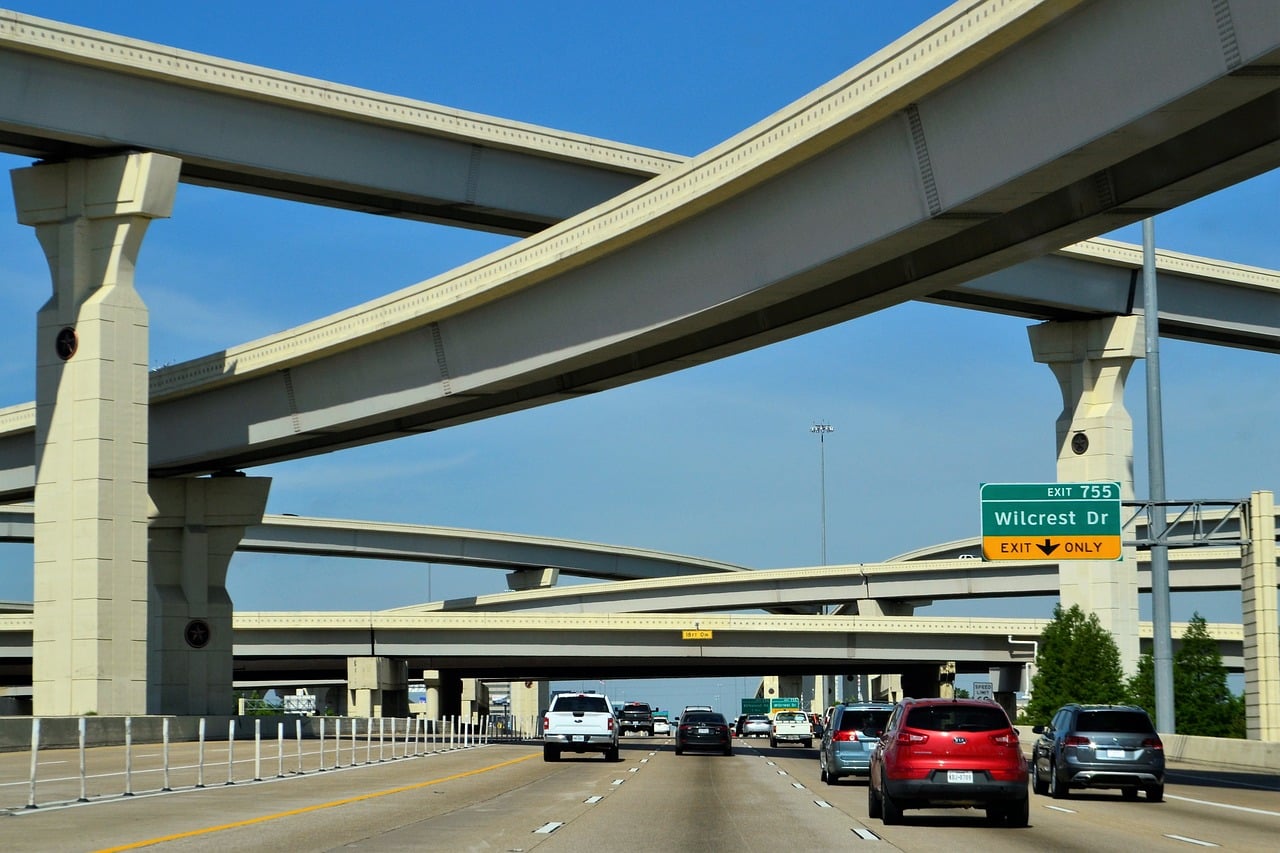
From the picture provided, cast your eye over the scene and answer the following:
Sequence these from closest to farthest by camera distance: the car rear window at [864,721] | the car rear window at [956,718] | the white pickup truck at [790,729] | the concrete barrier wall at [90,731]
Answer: the car rear window at [956,718] → the car rear window at [864,721] → the concrete barrier wall at [90,731] → the white pickup truck at [790,729]

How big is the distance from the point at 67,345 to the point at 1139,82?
29.4 m

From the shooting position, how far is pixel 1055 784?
3088 centimetres

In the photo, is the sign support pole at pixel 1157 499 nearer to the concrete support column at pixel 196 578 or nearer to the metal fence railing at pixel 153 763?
the metal fence railing at pixel 153 763

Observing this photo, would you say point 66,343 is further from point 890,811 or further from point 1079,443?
point 1079,443

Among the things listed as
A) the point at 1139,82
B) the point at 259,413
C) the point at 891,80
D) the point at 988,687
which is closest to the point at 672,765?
the point at 259,413

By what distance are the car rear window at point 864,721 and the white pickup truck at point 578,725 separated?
1121 cm

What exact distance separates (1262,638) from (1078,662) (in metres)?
8.60

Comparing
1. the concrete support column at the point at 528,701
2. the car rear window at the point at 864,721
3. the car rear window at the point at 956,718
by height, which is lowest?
the concrete support column at the point at 528,701

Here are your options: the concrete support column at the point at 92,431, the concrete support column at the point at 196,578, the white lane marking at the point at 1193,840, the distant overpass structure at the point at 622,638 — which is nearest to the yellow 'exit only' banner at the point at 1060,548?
the concrete support column at the point at 92,431

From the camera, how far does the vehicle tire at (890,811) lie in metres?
22.6

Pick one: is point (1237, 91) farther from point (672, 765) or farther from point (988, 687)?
point (988, 687)

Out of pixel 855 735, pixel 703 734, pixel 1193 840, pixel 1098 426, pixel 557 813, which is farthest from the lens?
pixel 703 734

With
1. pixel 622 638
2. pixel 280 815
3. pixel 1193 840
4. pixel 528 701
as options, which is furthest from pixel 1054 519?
pixel 528 701

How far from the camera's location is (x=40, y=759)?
1409 inches
